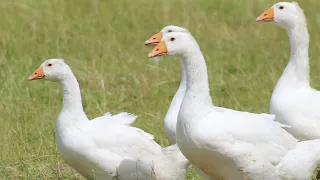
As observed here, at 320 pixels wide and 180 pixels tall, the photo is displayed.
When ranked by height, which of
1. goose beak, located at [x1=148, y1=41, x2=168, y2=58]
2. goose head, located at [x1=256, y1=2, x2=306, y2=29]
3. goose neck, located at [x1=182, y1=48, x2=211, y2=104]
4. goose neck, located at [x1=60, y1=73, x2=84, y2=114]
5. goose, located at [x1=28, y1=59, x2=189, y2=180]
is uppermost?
goose head, located at [x1=256, y1=2, x2=306, y2=29]

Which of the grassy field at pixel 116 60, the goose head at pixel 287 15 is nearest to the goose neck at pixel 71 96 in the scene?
the grassy field at pixel 116 60

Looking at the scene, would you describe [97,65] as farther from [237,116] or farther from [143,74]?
[237,116]

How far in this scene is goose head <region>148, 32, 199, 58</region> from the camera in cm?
821

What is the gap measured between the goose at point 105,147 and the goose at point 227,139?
87 cm

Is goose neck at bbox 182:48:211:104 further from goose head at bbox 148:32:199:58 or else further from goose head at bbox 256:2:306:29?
goose head at bbox 256:2:306:29

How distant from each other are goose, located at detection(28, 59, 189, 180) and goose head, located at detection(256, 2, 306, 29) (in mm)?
1710

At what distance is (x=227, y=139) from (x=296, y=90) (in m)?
1.68

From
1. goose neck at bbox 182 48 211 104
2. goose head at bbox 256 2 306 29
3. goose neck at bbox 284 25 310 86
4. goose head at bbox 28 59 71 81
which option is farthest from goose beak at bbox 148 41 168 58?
goose head at bbox 256 2 306 29

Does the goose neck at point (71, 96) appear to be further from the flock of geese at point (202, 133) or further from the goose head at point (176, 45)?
the goose head at point (176, 45)

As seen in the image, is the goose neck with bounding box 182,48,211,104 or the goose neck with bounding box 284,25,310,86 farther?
the goose neck with bounding box 284,25,310,86

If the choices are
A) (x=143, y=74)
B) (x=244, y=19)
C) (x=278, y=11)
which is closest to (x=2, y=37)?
(x=143, y=74)

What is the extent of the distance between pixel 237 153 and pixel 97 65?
6.45 metres

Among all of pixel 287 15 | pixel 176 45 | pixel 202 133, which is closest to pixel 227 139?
pixel 202 133

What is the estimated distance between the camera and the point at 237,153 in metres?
7.83
